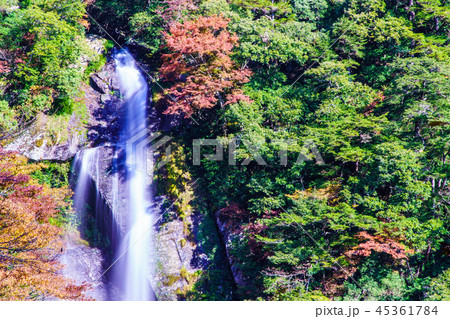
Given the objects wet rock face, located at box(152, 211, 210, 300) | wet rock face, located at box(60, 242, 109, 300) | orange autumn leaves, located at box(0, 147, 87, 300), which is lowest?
wet rock face, located at box(60, 242, 109, 300)

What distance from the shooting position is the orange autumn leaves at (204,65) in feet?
47.3

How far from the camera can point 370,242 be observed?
965 cm

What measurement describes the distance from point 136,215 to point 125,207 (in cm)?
70

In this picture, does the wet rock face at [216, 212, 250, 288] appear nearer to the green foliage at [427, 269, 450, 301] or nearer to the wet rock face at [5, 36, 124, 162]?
the green foliage at [427, 269, 450, 301]

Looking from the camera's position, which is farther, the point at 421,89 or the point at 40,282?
the point at 421,89

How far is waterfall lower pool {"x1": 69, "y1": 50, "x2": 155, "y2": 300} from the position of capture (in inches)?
595

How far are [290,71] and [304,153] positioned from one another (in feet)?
23.6

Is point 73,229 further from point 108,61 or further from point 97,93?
point 108,61

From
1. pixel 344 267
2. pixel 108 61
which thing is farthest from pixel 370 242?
pixel 108 61

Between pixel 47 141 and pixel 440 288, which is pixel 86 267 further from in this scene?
pixel 440 288

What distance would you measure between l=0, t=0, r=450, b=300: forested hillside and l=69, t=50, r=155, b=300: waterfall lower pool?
5.27 ft
